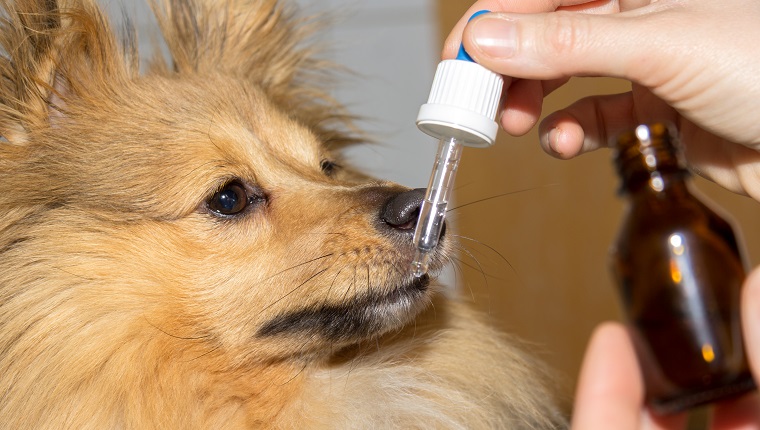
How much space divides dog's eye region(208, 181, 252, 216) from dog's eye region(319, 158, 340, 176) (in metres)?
0.39

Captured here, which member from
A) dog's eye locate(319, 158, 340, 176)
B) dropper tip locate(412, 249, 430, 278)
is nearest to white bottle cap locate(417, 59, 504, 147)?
dropper tip locate(412, 249, 430, 278)

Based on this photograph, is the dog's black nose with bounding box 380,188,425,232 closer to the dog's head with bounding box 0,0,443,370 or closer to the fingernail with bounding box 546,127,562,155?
the dog's head with bounding box 0,0,443,370

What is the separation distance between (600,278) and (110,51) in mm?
2085

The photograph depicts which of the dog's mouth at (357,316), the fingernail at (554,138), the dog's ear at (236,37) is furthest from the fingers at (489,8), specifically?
the dog's ear at (236,37)

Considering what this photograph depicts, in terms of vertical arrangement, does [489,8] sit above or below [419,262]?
above

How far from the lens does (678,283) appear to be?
0.90 meters

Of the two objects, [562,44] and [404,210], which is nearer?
[562,44]

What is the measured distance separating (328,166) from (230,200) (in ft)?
1.64

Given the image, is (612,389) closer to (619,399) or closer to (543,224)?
(619,399)

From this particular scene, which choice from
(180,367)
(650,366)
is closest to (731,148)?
(650,366)

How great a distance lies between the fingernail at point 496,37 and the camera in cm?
107

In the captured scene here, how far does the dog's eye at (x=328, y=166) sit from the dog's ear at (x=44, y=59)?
604mm

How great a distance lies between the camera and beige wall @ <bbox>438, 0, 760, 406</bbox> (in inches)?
113

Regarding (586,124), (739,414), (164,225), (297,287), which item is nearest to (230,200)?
(164,225)
